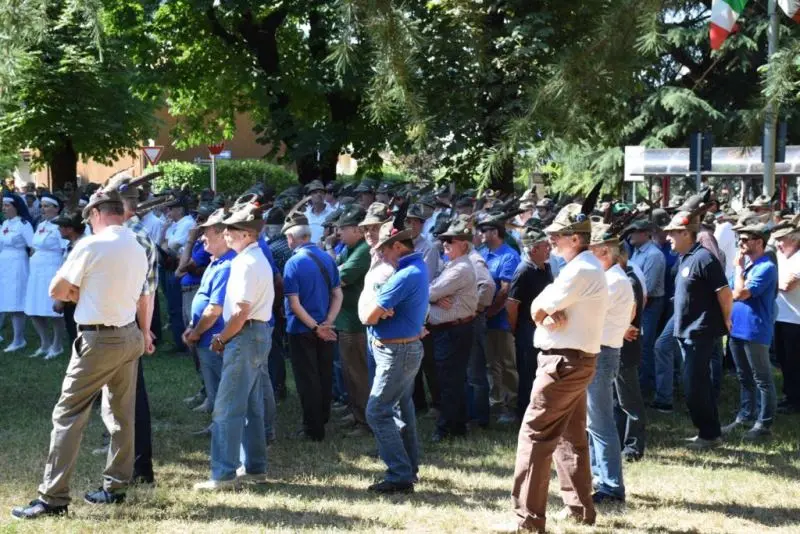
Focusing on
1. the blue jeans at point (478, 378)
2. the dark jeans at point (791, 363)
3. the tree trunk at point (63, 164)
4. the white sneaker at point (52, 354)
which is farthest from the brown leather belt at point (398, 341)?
the tree trunk at point (63, 164)

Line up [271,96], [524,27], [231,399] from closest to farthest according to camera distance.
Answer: [524,27] → [231,399] → [271,96]

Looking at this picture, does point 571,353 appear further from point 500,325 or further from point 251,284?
point 500,325

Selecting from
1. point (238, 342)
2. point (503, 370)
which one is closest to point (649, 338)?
point (503, 370)

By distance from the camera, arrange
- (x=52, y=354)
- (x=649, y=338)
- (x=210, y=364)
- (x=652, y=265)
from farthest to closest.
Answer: (x=52, y=354) → (x=649, y=338) → (x=652, y=265) → (x=210, y=364)

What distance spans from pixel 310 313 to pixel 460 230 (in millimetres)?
1477

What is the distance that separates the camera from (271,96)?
69.4 feet

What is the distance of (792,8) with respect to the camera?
8.27 feet

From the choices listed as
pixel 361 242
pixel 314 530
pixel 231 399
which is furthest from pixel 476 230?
pixel 314 530

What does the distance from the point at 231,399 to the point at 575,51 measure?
201 inches

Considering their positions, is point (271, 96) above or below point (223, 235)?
above

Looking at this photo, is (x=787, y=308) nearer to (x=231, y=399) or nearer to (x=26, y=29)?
(x=231, y=399)

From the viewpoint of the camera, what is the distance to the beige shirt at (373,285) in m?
7.20

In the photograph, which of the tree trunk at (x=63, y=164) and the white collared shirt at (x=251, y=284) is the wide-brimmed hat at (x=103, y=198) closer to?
the white collared shirt at (x=251, y=284)

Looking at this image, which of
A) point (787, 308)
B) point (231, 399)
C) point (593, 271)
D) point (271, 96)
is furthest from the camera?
point (271, 96)
